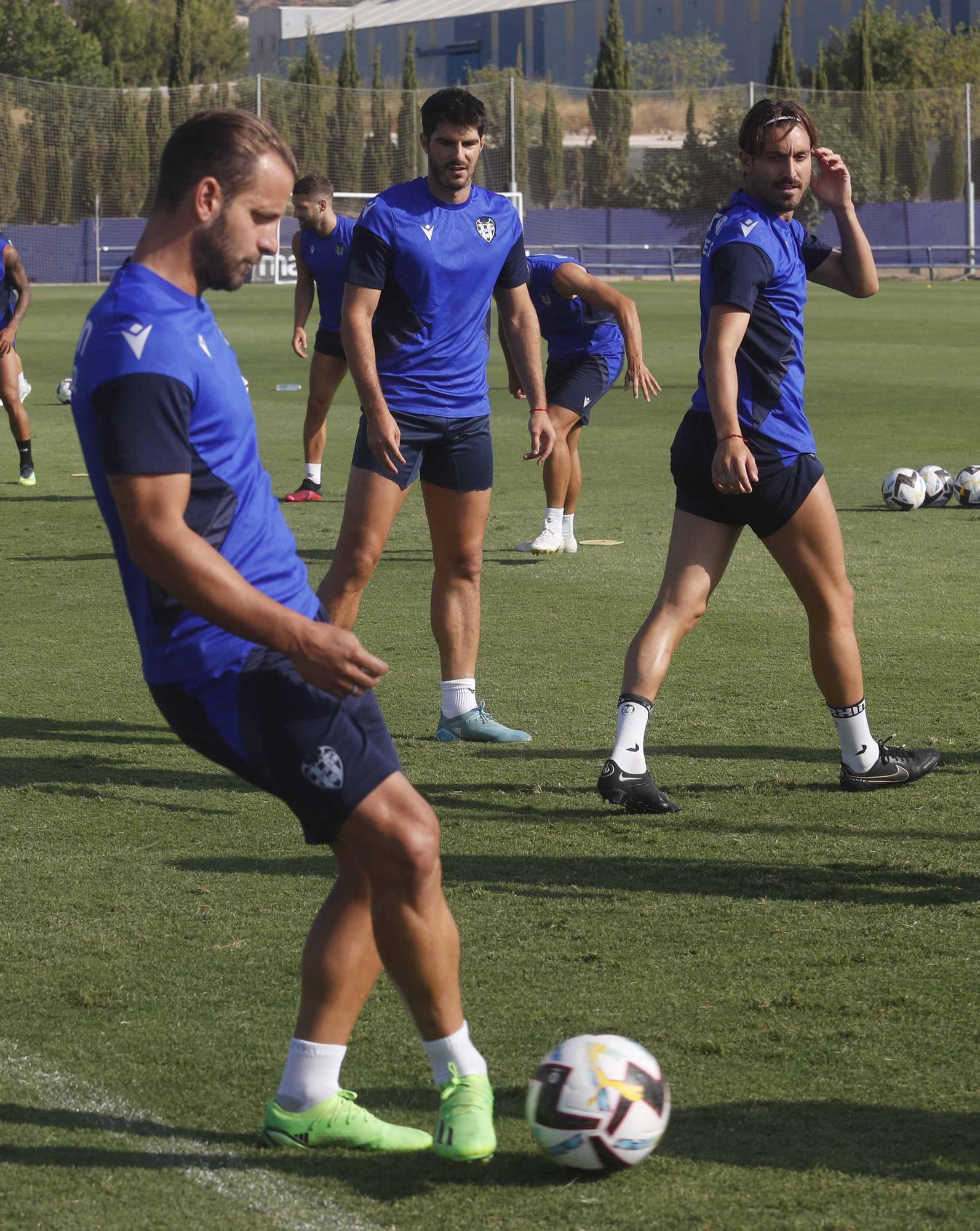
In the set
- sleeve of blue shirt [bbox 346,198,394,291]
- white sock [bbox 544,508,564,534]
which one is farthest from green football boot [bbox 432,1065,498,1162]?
white sock [bbox 544,508,564,534]

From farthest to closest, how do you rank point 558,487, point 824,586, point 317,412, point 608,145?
point 608,145 < point 317,412 < point 558,487 < point 824,586

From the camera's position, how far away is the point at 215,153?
300 cm

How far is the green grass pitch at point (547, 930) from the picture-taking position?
3258mm

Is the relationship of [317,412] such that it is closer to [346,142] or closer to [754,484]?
[754,484]

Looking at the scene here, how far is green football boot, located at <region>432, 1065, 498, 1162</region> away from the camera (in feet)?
10.7

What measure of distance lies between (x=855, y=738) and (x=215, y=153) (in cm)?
353

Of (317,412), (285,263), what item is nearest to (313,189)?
(317,412)

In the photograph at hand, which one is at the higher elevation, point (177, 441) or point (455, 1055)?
point (177, 441)

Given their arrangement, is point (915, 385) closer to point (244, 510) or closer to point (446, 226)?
point (446, 226)

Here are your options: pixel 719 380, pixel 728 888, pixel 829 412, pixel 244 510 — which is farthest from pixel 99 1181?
pixel 829 412

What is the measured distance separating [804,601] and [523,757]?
4.24 ft

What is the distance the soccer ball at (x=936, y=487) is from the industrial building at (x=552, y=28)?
77960 millimetres

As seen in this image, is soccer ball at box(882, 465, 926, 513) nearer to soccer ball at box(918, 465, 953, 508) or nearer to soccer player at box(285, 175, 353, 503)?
soccer ball at box(918, 465, 953, 508)

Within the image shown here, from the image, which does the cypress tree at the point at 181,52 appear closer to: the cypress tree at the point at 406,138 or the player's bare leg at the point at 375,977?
the cypress tree at the point at 406,138
